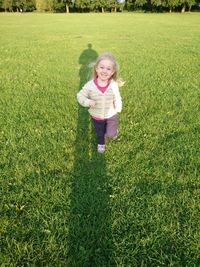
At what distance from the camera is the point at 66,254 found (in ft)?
10.6

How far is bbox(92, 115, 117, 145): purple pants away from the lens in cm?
515

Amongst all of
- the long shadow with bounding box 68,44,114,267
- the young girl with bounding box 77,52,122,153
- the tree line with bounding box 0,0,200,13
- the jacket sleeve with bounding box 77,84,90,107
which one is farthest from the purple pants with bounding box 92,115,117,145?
the tree line with bounding box 0,0,200,13

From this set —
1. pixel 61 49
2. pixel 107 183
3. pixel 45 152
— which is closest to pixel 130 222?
pixel 107 183

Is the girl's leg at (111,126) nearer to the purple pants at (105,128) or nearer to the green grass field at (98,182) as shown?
the purple pants at (105,128)

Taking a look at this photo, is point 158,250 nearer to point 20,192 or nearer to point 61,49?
point 20,192

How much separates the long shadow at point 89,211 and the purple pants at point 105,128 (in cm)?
Answer: 27

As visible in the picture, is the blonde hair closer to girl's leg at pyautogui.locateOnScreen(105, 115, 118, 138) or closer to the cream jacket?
the cream jacket

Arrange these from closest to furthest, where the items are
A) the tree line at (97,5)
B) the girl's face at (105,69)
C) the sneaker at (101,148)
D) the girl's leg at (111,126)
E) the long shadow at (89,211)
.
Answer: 1. the long shadow at (89,211)
2. the girl's face at (105,69)
3. the sneaker at (101,148)
4. the girl's leg at (111,126)
5. the tree line at (97,5)

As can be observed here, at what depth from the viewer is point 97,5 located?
78.6 metres

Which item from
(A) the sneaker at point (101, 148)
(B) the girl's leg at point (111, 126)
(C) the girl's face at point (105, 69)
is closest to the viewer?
(C) the girl's face at point (105, 69)

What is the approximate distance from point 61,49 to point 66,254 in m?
14.1

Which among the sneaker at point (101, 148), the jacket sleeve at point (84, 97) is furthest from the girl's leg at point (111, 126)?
the jacket sleeve at point (84, 97)

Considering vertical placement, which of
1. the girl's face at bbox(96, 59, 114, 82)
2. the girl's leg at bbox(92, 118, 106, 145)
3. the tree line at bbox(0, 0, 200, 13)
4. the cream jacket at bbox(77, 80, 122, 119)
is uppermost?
the tree line at bbox(0, 0, 200, 13)

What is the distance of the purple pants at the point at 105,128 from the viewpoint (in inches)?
203
